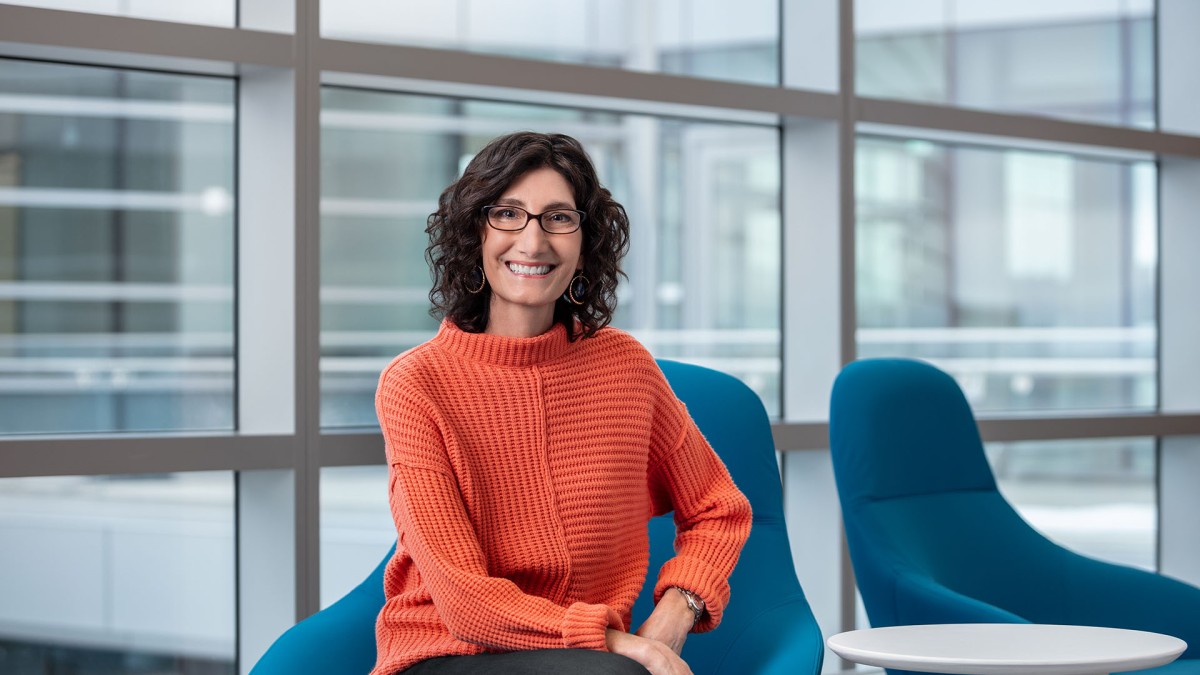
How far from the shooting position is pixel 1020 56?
13.0 ft

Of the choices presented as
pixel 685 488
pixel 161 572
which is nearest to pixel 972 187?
pixel 685 488

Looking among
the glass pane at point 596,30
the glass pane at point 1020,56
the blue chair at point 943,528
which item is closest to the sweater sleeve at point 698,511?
the blue chair at point 943,528

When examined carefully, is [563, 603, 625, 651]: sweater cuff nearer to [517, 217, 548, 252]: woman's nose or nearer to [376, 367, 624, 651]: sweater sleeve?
[376, 367, 624, 651]: sweater sleeve

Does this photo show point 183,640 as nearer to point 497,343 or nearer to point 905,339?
point 497,343

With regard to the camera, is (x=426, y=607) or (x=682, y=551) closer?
(x=426, y=607)

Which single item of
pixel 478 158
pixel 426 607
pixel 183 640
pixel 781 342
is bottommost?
pixel 183 640

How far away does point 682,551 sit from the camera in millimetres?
1839

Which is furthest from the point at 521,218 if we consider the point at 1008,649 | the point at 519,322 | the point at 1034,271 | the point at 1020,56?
the point at 1034,271

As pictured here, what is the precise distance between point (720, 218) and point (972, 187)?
0.98 m

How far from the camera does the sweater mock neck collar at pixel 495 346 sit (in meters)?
1.74

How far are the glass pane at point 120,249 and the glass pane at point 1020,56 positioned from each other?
2.07 meters

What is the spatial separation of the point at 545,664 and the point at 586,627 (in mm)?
81

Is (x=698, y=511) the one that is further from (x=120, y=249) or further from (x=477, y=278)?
(x=120, y=249)

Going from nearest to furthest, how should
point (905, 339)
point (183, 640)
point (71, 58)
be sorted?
1. point (71, 58)
2. point (183, 640)
3. point (905, 339)
